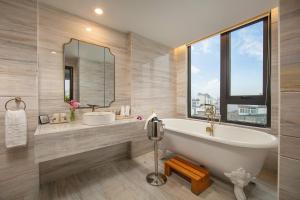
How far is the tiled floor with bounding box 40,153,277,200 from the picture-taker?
1556mm

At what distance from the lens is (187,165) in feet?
6.17

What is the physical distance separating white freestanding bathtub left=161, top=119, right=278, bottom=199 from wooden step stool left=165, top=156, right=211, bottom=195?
12cm

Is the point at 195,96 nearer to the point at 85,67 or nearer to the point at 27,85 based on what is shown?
the point at 85,67

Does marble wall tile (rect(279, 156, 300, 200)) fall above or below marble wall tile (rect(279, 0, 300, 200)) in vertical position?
below

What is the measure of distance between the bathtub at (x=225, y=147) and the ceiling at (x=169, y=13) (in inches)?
66.0

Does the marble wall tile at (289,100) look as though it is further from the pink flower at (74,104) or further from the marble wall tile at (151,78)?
the pink flower at (74,104)

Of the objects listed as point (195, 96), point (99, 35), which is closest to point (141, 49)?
point (99, 35)

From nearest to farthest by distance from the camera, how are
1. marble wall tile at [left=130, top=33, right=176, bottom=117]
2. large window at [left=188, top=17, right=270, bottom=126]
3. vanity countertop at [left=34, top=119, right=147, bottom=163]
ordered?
vanity countertop at [left=34, top=119, right=147, bottom=163] < large window at [left=188, top=17, right=270, bottom=126] < marble wall tile at [left=130, top=33, right=176, bottom=117]

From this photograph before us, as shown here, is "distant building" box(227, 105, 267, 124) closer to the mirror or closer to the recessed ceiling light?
the mirror

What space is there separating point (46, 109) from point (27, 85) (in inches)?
16.6

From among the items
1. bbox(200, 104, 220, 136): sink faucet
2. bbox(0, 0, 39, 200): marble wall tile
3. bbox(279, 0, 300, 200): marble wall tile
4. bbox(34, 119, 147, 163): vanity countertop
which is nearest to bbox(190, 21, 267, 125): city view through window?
bbox(200, 104, 220, 136): sink faucet

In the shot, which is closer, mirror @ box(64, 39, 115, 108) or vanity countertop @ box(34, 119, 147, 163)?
vanity countertop @ box(34, 119, 147, 163)

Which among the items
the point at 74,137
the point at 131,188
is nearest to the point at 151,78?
the point at 74,137

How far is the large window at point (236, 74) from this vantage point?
2.19 metres
